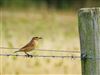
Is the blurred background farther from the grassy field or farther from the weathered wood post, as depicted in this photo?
the weathered wood post

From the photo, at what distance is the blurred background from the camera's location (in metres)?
9.48

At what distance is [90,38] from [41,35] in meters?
9.86

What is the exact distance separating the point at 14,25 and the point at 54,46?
17.7 ft

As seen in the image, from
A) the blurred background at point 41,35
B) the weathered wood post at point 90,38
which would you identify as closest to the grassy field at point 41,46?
the blurred background at point 41,35

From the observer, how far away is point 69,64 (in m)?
9.82

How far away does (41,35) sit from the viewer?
49.8 feet

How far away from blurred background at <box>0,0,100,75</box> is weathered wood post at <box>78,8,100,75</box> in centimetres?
309

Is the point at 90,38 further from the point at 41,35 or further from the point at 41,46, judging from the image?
the point at 41,35

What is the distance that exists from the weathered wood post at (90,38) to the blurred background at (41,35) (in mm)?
3087

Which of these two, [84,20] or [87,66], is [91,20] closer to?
[84,20]

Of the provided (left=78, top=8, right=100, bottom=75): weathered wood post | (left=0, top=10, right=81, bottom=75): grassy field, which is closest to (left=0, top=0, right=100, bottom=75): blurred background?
(left=0, top=10, right=81, bottom=75): grassy field

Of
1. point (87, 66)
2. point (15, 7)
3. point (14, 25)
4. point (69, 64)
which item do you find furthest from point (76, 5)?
point (87, 66)

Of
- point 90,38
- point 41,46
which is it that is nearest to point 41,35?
point 41,46

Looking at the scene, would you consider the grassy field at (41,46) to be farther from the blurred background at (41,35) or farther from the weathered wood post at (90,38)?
the weathered wood post at (90,38)
